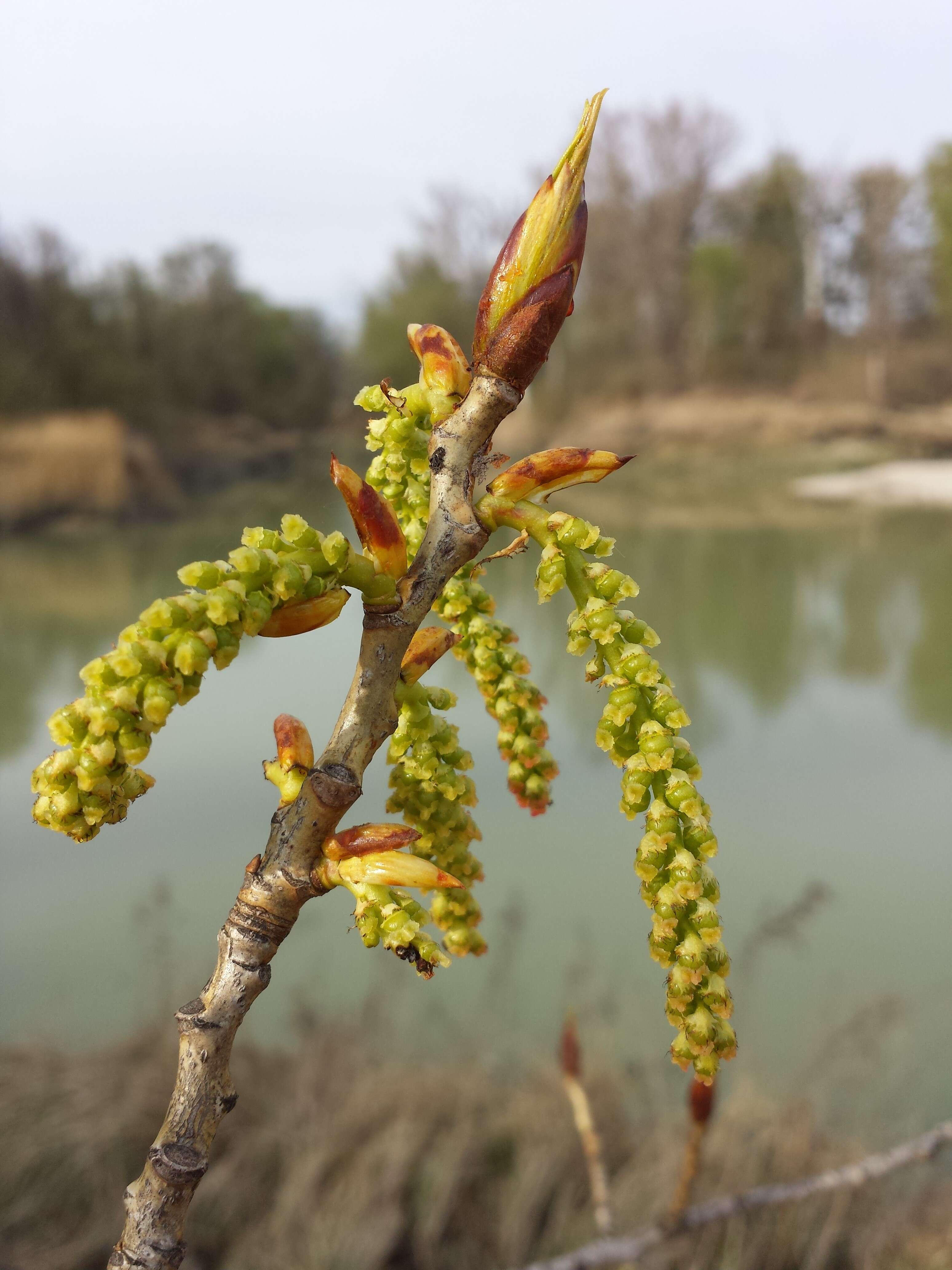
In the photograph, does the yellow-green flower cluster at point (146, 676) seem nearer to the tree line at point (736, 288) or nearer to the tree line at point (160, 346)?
the tree line at point (160, 346)

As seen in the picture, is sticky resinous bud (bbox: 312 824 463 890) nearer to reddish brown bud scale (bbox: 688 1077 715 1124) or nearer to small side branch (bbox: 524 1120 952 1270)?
reddish brown bud scale (bbox: 688 1077 715 1124)

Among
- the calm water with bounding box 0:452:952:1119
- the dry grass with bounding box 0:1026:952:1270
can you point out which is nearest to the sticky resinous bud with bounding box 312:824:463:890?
the calm water with bounding box 0:452:952:1119

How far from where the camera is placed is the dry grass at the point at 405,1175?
128 cm

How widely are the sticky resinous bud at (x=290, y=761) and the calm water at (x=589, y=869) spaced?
0.25m

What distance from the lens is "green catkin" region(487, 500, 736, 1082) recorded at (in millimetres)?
268

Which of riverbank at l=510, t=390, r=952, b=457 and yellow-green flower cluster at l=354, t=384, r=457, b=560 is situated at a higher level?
riverbank at l=510, t=390, r=952, b=457

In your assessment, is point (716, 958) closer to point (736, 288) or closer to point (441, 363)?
point (441, 363)

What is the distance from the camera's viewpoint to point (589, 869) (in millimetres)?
2221

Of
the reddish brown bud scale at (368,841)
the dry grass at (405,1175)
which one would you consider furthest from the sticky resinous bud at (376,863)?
the dry grass at (405,1175)

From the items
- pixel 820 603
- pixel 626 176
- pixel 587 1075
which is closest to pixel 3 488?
pixel 820 603

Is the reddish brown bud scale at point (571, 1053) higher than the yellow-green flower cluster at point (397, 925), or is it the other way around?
the yellow-green flower cluster at point (397, 925)

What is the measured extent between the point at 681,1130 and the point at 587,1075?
17cm

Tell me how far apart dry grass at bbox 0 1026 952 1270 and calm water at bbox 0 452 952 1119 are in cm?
16

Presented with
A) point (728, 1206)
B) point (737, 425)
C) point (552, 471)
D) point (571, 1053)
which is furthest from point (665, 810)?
point (737, 425)
